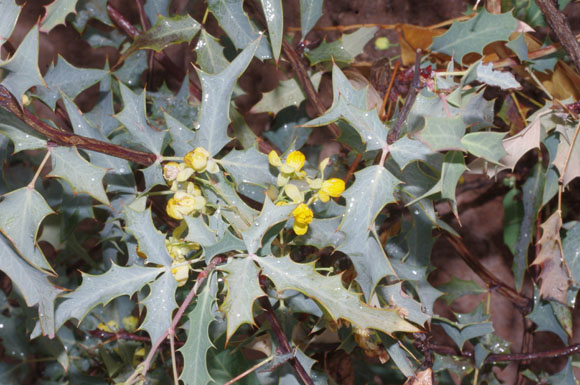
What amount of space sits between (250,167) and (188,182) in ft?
0.34

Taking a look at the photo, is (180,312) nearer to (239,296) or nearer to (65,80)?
(239,296)

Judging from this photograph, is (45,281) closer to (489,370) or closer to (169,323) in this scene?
(169,323)

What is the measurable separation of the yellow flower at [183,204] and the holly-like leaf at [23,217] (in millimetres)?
207

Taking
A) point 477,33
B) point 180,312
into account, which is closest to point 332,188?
point 180,312

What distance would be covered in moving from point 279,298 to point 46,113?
45.2 inches

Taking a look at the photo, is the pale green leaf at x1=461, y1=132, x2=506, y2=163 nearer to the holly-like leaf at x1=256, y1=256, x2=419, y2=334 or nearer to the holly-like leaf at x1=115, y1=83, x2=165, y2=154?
the holly-like leaf at x1=256, y1=256, x2=419, y2=334

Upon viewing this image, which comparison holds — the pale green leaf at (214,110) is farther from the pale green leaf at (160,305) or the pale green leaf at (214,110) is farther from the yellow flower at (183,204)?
the pale green leaf at (160,305)

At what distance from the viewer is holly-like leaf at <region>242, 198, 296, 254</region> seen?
0.68 m

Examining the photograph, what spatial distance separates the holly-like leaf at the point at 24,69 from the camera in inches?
26.6

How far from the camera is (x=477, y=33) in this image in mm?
975

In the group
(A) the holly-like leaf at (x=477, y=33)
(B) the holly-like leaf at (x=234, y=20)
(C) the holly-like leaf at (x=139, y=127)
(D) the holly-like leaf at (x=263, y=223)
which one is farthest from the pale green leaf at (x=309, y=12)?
(D) the holly-like leaf at (x=263, y=223)

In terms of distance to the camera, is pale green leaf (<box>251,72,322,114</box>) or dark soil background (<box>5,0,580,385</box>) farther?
dark soil background (<box>5,0,580,385</box>)

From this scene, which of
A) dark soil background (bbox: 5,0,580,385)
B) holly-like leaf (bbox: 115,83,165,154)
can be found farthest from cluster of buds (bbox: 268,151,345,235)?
dark soil background (bbox: 5,0,580,385)

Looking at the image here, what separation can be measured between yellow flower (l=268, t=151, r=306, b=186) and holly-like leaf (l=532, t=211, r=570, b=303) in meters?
0.59
